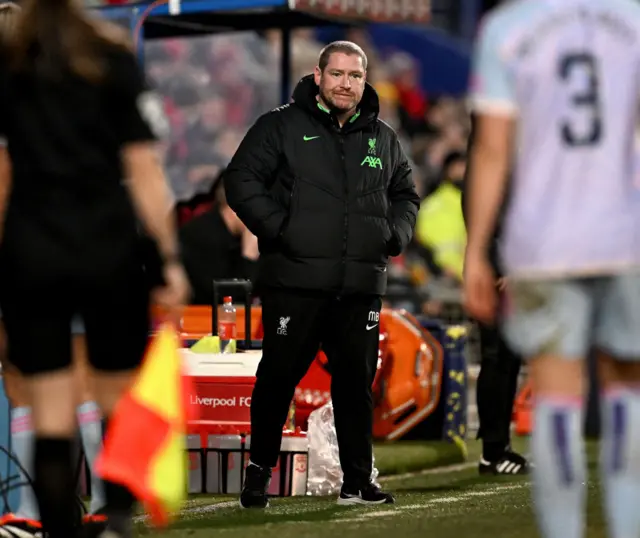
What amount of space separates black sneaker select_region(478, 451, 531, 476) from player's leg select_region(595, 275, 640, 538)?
4.70 m

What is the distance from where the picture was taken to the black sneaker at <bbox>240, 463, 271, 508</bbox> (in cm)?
809

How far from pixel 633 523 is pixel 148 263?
1502 millimetres

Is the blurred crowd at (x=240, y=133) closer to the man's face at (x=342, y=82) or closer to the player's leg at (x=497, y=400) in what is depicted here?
the player's leg at (x=497, y=400)

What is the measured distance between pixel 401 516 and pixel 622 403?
2.66 m

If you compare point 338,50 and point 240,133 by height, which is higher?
point 338,50

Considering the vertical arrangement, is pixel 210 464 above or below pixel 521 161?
below

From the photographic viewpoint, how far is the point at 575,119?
4910 mm

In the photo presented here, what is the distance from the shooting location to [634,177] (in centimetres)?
497

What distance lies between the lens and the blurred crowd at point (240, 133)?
47.5 feet

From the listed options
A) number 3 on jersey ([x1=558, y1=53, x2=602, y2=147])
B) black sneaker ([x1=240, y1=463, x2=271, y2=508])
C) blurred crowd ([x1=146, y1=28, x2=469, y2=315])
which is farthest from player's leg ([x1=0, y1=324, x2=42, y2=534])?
blurred crowd ([x1=146, y1=28, x2=469, y2=315])

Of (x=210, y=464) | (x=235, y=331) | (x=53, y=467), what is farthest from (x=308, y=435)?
(x=53, y=467)

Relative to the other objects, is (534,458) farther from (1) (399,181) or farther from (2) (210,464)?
(2) (210,464)

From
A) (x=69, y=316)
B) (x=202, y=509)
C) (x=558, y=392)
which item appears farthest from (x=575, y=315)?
(x=202, y=509)

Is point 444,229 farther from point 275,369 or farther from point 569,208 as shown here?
point 569,208
